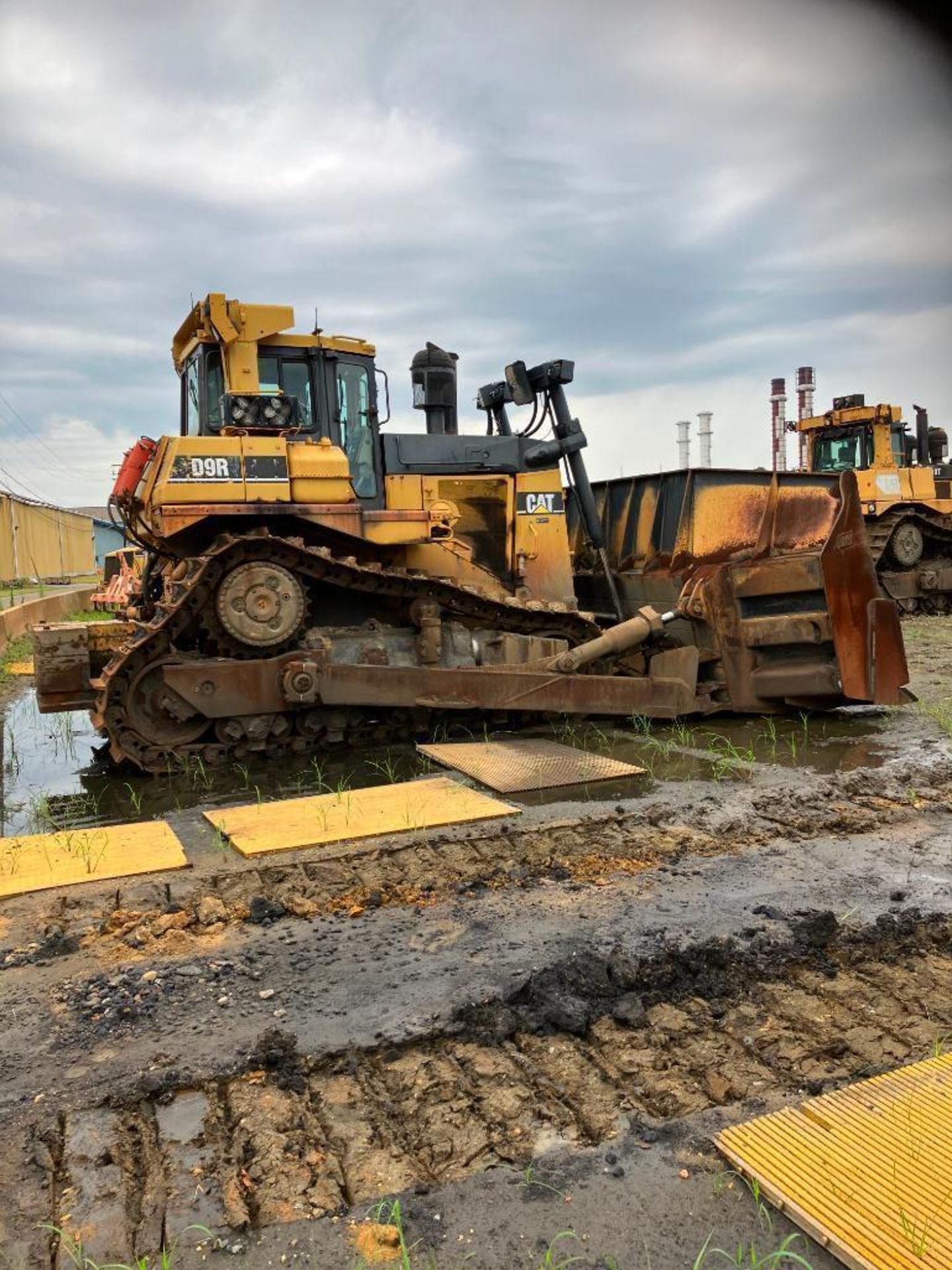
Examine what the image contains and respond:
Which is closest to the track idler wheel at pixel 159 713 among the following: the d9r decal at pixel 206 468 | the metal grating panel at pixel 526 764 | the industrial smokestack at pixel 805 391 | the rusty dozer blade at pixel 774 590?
the d9r decal at pixel 206 468

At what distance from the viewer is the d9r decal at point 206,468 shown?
22.7 ft

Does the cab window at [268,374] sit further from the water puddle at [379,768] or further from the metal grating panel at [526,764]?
the metal grating panel at [526,764]

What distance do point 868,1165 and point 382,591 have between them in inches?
224

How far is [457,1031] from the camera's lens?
116 inches

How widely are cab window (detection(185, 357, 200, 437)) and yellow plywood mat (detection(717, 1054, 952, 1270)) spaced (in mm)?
6829

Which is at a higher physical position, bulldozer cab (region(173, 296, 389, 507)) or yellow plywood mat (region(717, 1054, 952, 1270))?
bulldozer cab (region(173, 296, 389, 507))

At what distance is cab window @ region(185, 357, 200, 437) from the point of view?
25.8ft

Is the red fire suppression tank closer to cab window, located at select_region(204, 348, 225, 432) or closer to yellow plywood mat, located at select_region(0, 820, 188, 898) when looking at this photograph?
cab window, located at select_region(204, 348, 225, 432)

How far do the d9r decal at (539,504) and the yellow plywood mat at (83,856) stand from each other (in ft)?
14.7

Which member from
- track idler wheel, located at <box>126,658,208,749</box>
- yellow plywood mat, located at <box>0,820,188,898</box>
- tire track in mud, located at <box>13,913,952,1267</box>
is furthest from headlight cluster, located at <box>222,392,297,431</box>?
tire track in mud, located at <box>13,913,952,1267</box>

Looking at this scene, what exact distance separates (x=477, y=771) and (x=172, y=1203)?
4.12 m

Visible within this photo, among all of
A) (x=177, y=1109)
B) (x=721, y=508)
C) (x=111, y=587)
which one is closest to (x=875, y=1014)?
(x=177, y=1109)

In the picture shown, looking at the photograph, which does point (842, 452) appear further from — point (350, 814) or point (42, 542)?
point (42, 542)

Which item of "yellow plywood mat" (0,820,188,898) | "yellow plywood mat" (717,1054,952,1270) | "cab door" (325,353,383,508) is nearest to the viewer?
"yellow plywood mat" (717,1054,952,1270)
